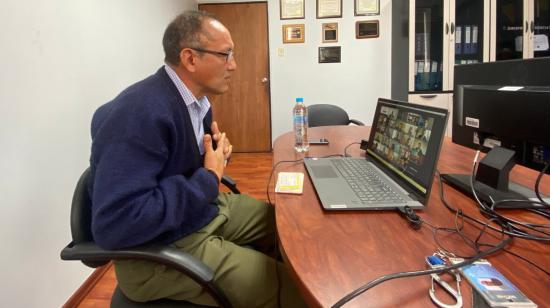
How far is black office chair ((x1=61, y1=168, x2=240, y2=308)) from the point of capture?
768 mm

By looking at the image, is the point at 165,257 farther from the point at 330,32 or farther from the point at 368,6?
the point at 368,6

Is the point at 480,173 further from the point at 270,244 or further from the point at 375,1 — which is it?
the point at 375,1

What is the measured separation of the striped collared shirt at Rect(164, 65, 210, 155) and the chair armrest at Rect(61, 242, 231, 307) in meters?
0.40

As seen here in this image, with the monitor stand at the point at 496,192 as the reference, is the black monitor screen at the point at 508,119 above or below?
above

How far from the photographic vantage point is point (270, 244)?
1.22m

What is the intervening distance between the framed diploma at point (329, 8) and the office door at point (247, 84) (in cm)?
69

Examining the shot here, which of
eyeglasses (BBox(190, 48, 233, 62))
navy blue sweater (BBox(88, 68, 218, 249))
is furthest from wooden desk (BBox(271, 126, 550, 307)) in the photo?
eyeglasses (BBox(190, 48, 233, 62))

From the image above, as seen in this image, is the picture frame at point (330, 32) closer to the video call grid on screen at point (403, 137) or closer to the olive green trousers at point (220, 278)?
the video call grid on screen at point (403, 137)

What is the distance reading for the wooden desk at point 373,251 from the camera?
521 millimetres

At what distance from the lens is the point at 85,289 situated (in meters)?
1.76

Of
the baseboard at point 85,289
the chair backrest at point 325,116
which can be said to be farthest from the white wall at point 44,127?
the chair backrest at point 325,116

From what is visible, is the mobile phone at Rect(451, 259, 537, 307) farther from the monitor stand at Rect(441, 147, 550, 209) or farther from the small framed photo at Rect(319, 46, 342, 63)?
the small framed photo at Rect(319, 46, 342, 63)

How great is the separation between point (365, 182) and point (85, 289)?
1.56 meters

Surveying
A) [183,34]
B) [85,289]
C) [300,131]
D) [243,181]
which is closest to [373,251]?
[183,34]
